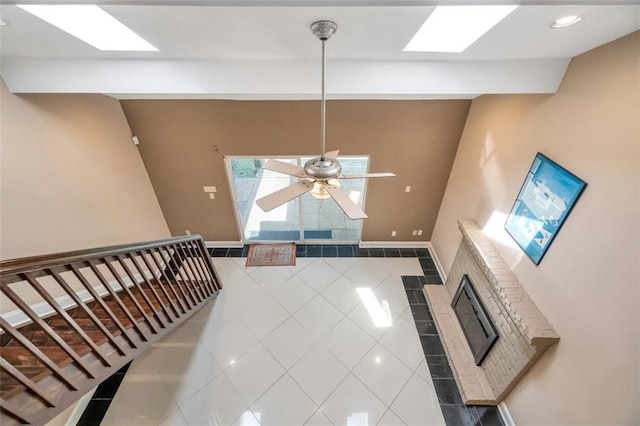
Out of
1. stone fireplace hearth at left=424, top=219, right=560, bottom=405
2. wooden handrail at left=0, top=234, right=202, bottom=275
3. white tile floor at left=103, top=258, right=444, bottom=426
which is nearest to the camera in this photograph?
wooden handrail at left=0, top=234, right=202, bottom=275

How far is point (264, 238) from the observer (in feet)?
17.6

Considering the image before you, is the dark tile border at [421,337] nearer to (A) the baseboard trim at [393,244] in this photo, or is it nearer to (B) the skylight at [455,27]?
(A) the baseboard trim at [393,244]

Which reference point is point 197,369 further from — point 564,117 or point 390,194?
point 564,117

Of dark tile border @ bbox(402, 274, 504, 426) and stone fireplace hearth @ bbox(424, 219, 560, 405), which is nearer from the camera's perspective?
stone fireplace hearth @ bbox(424, 219, 560, 405)

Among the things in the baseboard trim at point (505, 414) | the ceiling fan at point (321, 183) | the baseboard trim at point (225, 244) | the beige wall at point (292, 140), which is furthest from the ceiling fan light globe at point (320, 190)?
the baseboard trim at point (225, 244)

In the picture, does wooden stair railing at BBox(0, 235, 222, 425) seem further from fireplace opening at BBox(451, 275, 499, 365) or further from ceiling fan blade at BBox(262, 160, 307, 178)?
fireplace opening at BBox(451, 275, 499, 365)

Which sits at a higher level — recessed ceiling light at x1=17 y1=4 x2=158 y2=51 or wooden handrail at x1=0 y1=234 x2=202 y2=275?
recessed ceiling light at x1=17 y1=4 x2=158 y2=51

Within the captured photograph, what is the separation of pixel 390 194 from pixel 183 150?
3560 mm

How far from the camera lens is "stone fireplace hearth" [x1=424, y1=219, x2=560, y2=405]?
2330 millimetres

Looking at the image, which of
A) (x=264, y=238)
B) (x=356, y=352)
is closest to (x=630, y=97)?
(x=356, y=352)

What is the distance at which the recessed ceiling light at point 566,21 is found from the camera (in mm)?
1512

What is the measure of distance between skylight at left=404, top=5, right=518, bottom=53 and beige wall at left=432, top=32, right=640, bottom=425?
97cm

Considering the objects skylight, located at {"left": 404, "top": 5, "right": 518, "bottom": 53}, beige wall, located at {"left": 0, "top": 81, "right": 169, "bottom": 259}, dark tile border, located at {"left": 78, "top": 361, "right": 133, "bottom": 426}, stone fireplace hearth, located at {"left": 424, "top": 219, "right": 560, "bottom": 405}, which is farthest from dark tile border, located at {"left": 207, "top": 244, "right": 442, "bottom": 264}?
skylight, located at {"left": 404, "top": 5, "right": 518, "bottom": 53}

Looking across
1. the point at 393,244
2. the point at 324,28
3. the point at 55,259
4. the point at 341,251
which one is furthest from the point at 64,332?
Answer: the point at 393,244
